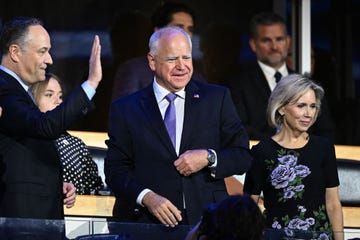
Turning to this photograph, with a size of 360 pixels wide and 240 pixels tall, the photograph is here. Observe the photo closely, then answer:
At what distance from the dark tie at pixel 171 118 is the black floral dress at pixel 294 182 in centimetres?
55

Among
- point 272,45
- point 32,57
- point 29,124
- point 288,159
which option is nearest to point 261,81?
point 272,45

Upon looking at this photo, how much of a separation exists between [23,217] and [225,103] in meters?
1.14

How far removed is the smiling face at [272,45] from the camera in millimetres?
7750

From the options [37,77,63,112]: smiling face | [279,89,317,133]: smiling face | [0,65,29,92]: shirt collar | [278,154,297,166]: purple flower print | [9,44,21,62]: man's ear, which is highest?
[9,44,21,62]: man's ear

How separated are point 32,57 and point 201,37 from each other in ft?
12.4

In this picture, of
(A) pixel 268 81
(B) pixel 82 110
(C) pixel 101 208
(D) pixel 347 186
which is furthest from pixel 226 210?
(A) pixel 268 81

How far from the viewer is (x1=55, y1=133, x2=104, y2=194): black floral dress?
21.1 feet

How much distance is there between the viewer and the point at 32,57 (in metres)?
5.41

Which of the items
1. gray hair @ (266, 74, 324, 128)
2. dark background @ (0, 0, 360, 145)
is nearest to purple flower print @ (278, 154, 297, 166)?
gray hair @ (266, 74, 324, 128)

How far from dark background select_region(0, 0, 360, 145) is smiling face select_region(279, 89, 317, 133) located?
9.57ft

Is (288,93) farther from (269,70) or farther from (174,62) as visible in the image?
(269,70)

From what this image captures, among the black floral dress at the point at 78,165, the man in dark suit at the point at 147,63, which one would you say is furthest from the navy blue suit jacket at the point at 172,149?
the man in dark suit at the point at 147,63

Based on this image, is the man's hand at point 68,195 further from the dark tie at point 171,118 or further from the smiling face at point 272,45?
the smiling face at point 272,45

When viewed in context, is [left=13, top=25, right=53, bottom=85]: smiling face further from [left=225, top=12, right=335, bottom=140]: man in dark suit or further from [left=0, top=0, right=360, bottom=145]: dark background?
[left=0, top=0, right=360, bottom=145]: dark background
